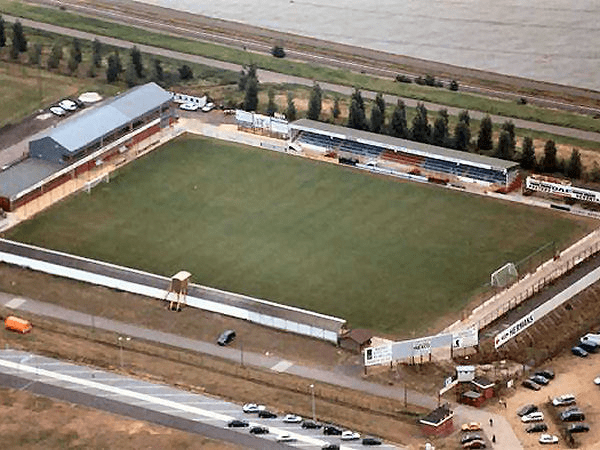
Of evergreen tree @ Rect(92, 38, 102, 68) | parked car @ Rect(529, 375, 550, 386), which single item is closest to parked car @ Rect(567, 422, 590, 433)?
parked car @ Rect(529, 375, 550, 386)

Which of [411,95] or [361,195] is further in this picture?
[411,95]

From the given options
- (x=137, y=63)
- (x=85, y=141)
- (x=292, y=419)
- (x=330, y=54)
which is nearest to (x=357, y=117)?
(x=85, y=141)

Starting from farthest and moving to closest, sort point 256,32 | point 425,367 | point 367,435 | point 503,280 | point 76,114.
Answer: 1. point 256,32
2. point 76,114
3. point 503,280
4. point 425,367
5. point 367,435

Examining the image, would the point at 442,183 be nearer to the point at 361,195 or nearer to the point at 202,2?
the point at 361,195

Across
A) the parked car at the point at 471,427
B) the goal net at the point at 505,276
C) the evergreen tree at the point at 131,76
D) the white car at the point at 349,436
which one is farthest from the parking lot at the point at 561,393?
the evergreen tree at the point at 131,76

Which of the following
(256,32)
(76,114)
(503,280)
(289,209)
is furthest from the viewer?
(256,32)

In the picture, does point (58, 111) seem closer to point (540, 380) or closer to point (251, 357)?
point (251, 357)

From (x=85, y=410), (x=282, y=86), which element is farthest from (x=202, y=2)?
(x=85, y=410)
